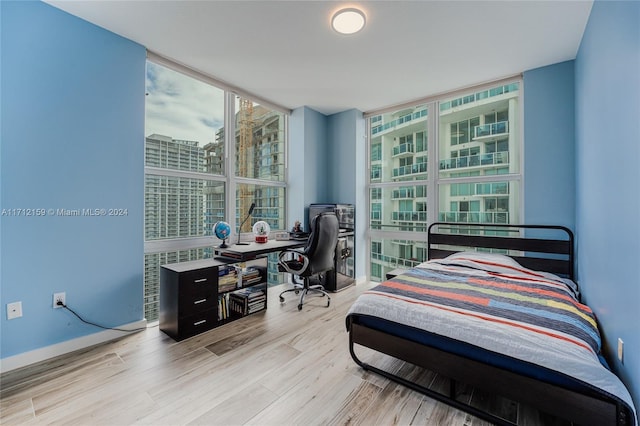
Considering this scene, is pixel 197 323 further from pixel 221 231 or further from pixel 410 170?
pixel 410 170

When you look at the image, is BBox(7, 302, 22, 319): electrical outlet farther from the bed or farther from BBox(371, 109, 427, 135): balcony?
BBox(371, 109, 427, 135): balcony

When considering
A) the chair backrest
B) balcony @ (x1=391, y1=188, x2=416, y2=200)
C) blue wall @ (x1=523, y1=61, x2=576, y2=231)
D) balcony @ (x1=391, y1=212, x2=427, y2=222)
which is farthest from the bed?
balcony @ (x1=391, y1=188, x2=416, y2=200)

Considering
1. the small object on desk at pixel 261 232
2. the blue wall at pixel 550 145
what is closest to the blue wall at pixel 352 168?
the small object on desk at pixel 261 232

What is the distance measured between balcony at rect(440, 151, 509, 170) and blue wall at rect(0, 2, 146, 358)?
11.3ft

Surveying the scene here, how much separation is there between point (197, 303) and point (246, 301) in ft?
1.71

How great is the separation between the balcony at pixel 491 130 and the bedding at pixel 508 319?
1672 millimetres

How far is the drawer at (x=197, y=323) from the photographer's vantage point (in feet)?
7.64

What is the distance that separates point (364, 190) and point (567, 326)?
306 centimetres

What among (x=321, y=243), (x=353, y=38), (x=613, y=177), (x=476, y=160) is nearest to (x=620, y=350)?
(x=613, y=177)

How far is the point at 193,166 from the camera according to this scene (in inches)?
119

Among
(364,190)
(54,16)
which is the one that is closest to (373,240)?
(364,190)

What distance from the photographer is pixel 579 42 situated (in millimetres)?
2391

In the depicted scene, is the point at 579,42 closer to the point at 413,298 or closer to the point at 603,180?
the point at 603,180

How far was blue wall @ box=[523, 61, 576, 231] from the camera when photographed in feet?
8.83
